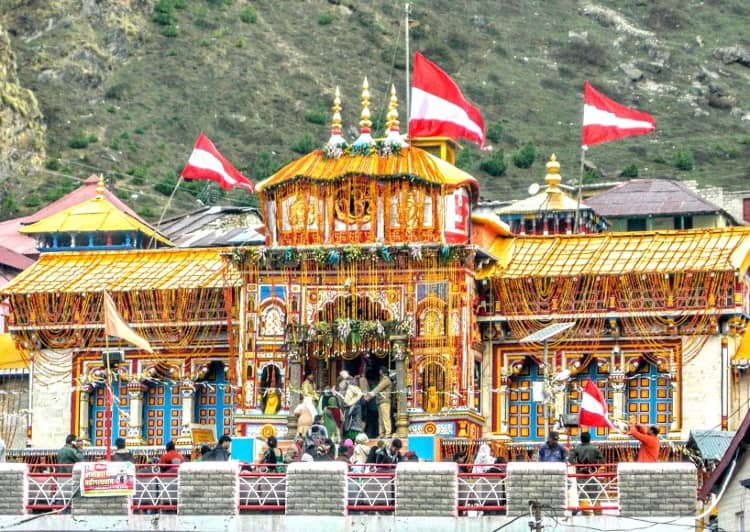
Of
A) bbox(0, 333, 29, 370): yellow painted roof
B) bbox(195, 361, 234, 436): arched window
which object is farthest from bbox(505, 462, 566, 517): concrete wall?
bbox(0, 333, 29, 370): yellow painted roof

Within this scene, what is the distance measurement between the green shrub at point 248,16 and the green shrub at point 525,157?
2581 centimetres

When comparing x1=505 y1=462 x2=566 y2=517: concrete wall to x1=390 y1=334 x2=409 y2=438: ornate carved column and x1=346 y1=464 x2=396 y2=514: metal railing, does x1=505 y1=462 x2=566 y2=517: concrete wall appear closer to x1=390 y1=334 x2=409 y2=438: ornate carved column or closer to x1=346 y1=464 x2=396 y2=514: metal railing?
x1=346 y1=464 x2=396 y2=514: metal railing

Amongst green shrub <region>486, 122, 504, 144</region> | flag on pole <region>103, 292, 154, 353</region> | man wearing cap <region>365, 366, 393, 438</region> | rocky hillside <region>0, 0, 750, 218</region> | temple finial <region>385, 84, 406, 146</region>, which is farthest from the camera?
green shrub <region>486, 122, 504, 144</region>

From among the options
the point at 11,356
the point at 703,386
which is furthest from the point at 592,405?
the point at 11,356

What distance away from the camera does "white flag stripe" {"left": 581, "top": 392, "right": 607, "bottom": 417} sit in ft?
219

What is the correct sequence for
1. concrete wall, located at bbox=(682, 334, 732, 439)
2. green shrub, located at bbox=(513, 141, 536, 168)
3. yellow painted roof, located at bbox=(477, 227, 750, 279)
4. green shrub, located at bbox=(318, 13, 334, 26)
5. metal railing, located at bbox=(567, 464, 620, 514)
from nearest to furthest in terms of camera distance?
metal railing, located at bbox=(567, 464, 620, 514)
concrete wall, located at bbox=(682, 334, 732, 439)
yellow painted roof, located at bbox=(477, 227, 750, 279)
green shrub, located at bbox=(513, 141, 536, 168)
green shrub, located at bbox=(318, 13, 334, 26)

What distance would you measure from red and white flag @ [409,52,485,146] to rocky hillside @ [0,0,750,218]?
66219 millimetres

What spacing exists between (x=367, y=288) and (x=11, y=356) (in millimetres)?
11495

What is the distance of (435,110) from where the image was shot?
3046 inches

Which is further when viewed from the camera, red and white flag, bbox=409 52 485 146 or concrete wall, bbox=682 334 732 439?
red and white flag, bbox=409 52 485 146

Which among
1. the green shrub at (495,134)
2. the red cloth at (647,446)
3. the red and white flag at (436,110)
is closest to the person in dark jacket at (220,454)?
the red cloth at (647,446)

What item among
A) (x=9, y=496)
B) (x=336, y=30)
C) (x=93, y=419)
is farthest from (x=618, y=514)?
(x=336, y=30)

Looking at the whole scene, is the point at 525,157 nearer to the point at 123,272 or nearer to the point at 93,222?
the point at 93,222

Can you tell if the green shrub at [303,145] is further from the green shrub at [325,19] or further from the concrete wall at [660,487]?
the concrete wall at [660,487]
